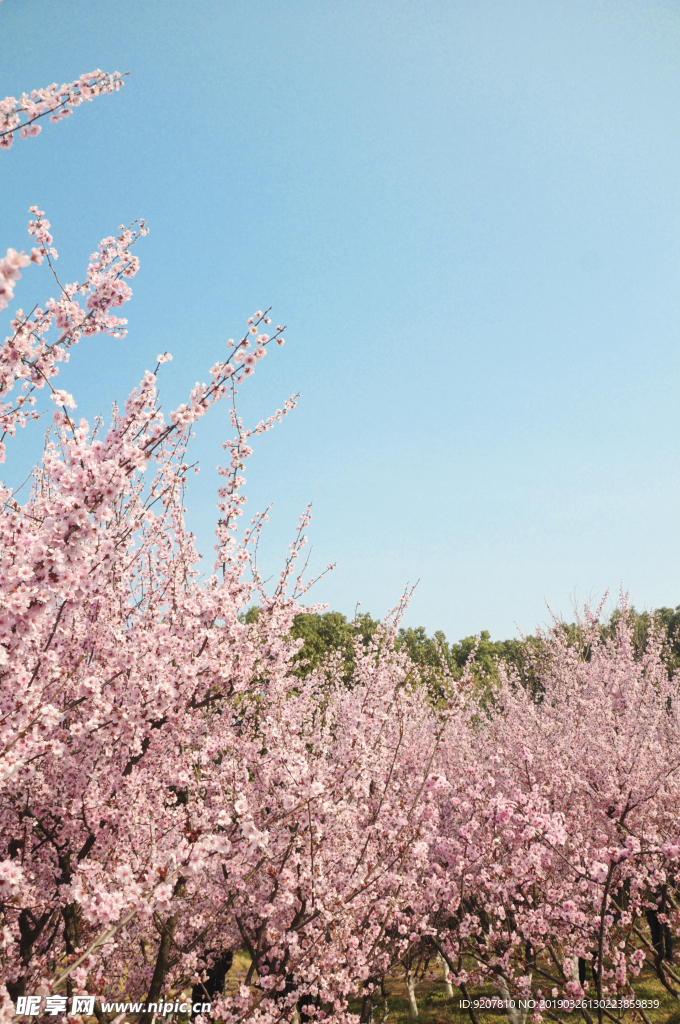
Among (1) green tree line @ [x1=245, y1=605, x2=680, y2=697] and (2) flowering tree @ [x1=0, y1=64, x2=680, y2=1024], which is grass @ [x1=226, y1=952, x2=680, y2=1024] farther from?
(1) green tree line @ [x1=245, y1=605, x2=680, y2=697]

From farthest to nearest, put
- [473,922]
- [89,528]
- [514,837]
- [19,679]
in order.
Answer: [473,922]
[514,837]
[19,679]
[89,528]

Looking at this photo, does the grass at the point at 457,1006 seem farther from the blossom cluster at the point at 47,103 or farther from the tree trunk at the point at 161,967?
the blossom cluster at the point at 47,103

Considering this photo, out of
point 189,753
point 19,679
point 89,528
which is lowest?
point 189,753

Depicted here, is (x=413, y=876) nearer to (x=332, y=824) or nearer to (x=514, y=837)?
(x=514, y=837)

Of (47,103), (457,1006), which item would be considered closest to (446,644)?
(457,1006)

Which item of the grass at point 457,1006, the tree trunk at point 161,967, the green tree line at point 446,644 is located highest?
the green tree line at point 446,644

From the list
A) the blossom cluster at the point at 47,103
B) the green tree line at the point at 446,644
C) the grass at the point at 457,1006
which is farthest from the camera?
the green tree line at the point at 446,644

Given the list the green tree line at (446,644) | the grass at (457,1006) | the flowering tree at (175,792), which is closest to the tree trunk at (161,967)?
the flowering tree at (175,792)

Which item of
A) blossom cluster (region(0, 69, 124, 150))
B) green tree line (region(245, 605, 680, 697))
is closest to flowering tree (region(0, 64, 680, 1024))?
blossom cluster (region(0, 69, 124, 150))

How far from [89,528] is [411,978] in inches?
452

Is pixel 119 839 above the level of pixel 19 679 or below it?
below

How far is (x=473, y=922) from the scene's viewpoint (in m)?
7.39

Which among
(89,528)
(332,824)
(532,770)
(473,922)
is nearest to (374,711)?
(332,824)

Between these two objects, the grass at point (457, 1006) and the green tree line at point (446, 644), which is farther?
the green tree line at point (446, 644)
